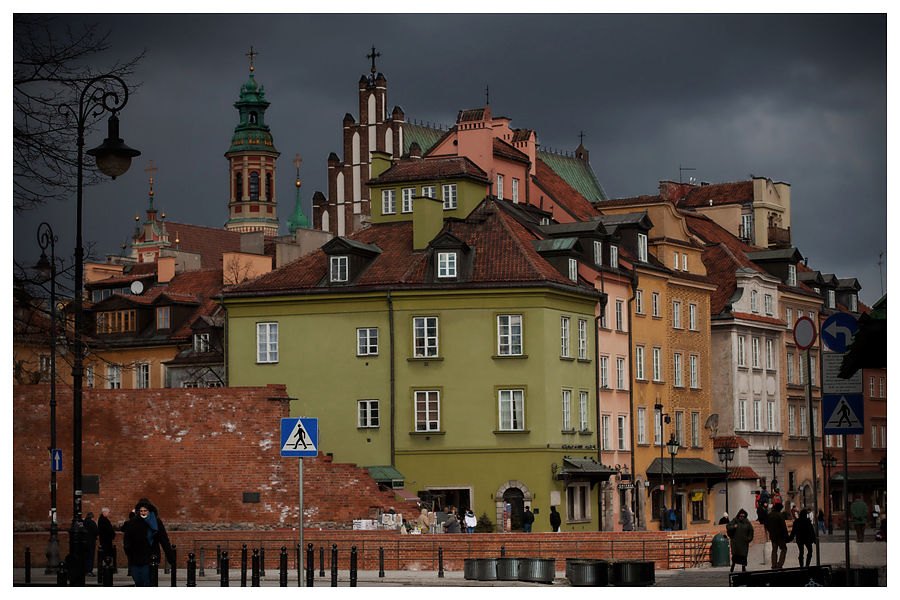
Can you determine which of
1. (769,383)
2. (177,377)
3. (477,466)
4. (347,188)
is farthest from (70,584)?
(347,188)

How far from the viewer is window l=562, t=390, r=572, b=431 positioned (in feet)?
175

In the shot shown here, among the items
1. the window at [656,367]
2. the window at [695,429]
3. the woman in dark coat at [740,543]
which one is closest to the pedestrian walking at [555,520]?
the window at [656,367]

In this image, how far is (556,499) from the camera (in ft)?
169

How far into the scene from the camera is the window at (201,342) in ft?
219

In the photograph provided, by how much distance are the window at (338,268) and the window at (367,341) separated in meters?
2.32

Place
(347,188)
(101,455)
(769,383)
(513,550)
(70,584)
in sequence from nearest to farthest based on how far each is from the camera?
(70,584) → (513,550) → (101,455) → (769,383) → (347,188)

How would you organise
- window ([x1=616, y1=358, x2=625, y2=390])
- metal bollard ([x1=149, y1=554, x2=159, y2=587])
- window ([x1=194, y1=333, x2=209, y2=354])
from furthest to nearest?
window ([x1=194, y1=333, x2=209, y2=354]) < window ([x1=616, y1=358, x2=625, y2=390]) < metal bollard ([x1=149, y1=554, x2=159, y2=587])

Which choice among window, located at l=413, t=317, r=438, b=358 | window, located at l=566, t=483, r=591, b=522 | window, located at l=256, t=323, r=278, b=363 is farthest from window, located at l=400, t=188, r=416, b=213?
window, located at l=566, t=483, r=591, b=522

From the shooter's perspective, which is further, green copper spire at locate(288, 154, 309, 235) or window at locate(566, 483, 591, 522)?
green copper spire at locate(288, 154, 309, 235)

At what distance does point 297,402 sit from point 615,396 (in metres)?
13.5

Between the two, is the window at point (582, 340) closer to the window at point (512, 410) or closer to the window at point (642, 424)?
the window at point (512, 410)

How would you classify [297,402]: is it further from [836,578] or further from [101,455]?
[836,578]

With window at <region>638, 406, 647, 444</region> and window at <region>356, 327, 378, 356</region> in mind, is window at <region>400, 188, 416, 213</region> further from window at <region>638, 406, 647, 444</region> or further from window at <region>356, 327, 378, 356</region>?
window at <region>638, 406, 647, 444</region>

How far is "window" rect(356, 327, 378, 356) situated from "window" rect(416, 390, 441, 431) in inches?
88.2
